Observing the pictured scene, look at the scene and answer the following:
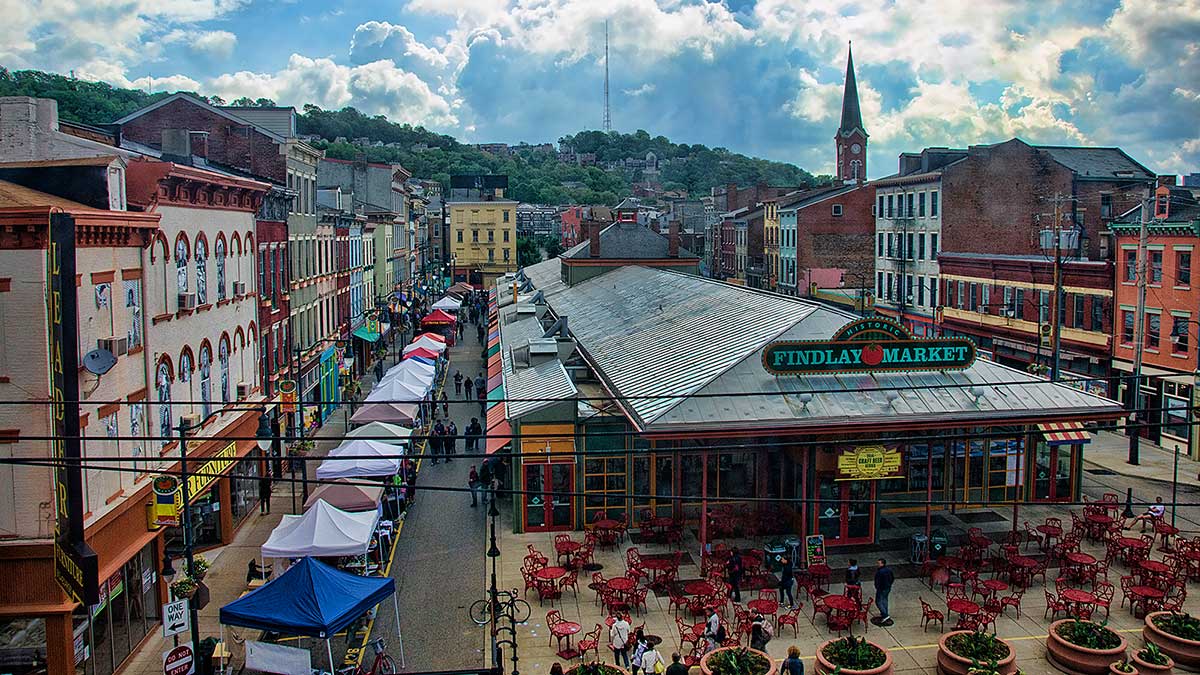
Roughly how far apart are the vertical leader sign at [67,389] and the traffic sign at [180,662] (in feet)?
6.77

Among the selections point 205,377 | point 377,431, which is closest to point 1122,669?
point 377,431

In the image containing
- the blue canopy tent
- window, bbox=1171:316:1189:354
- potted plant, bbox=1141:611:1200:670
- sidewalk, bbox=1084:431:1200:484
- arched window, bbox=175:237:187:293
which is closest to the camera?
the blue canopy tent

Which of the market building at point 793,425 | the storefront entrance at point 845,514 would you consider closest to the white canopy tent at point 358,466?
the market building at point 793,425

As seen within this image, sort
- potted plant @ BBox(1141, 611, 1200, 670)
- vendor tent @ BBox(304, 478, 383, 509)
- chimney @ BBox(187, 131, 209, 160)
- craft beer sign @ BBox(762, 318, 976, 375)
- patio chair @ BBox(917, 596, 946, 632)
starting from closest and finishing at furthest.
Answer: potted plant @ BBox(1141, 611, 1200, 670)
patio chair @ BBox(917, 596, 946, 632)
vendor tent @ BBox(304, 478, 383, 509)
craft beer sign @ BBox(762, 318, 976, 375)
chimney @ BBox(187, 131, 209, 160)

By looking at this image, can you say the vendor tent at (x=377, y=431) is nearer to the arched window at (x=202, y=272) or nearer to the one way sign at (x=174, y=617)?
the arched window at (x=202, y=272)

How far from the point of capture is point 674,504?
28.4m

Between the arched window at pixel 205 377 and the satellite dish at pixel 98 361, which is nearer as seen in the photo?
the satellite dish at pixel 98 361

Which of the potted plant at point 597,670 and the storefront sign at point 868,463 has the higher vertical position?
the storefront sign at point 868,463

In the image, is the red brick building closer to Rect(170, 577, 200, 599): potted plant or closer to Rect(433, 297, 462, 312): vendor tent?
Rect(170, 577, 200, 599): potted plant

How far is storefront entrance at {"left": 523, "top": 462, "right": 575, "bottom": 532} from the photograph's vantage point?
28.7 m

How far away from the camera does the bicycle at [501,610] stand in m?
22.1

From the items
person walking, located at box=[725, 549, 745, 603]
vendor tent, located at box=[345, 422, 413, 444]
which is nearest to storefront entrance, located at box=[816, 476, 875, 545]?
person walking, located at box=[725, 549, 745, 603]

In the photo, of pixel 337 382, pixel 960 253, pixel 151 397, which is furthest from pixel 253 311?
pixel 960 253

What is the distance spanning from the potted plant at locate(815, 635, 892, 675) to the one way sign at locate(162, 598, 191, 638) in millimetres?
11649
